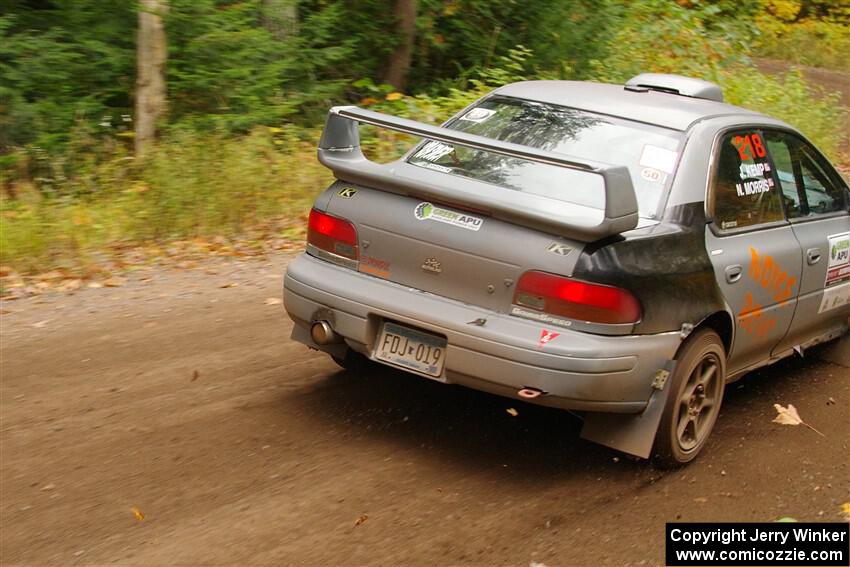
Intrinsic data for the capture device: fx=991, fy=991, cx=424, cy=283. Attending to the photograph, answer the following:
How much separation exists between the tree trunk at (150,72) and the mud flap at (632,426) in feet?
24.4

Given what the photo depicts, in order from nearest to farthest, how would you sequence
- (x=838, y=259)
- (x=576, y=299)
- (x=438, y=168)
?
(x=576, y=299), (x=438, y=168), (x=838, y=259)

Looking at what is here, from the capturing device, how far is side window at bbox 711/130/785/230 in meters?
4.98

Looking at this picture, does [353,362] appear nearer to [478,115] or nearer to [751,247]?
[478,115]

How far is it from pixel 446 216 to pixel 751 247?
1.65 meters

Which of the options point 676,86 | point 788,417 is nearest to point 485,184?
point 676,86

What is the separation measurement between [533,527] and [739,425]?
1837 millimetres

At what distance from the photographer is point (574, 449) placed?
16.5ft

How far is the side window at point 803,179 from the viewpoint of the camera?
5.56 m

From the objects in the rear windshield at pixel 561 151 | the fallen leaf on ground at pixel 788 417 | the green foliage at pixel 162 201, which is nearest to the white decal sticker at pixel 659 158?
the rear windshield at pixel 561 151

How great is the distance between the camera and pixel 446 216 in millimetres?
4539

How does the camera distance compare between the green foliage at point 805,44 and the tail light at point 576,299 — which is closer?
the tail light at point 576,299

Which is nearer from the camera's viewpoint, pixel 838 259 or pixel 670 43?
pixel 838 259

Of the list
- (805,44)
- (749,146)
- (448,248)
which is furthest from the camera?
(805,44)

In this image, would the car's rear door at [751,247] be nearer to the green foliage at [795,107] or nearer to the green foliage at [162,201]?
the green foliage at [162,201]
